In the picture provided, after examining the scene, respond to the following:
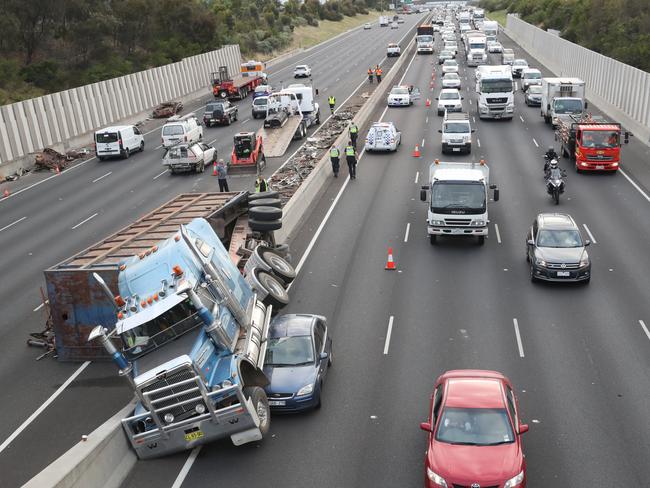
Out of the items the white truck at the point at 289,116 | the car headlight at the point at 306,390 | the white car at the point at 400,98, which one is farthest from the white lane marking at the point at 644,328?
the white car at the point at 400,98

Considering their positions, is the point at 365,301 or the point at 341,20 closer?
the point at 365,301

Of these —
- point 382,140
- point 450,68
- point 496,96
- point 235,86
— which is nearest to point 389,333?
point 382,140

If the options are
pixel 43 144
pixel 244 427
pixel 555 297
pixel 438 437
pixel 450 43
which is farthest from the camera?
pixel 450 43

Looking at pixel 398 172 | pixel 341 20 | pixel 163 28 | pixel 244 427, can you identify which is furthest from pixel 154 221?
pixel 341 20

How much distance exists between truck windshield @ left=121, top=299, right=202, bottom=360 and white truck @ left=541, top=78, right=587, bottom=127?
113ft

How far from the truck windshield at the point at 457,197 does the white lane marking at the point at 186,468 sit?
14097 mm

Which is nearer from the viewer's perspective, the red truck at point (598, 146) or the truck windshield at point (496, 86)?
the red truck at point (598, 146)

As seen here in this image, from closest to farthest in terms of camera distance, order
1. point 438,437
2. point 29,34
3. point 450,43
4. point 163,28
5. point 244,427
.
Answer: point 438,437 < point 244,427 < point 29,34 < point 163,28 < point 450,43

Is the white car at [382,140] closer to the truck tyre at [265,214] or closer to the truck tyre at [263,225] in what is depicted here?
the truck tyre at [265,214]

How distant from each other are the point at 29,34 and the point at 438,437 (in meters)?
67.4

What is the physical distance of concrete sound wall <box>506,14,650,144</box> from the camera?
43.0 meters

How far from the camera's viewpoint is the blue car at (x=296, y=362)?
15.4 m

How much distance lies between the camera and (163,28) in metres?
89.1

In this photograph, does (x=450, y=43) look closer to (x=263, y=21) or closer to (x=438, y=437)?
(x=263, y=21)
